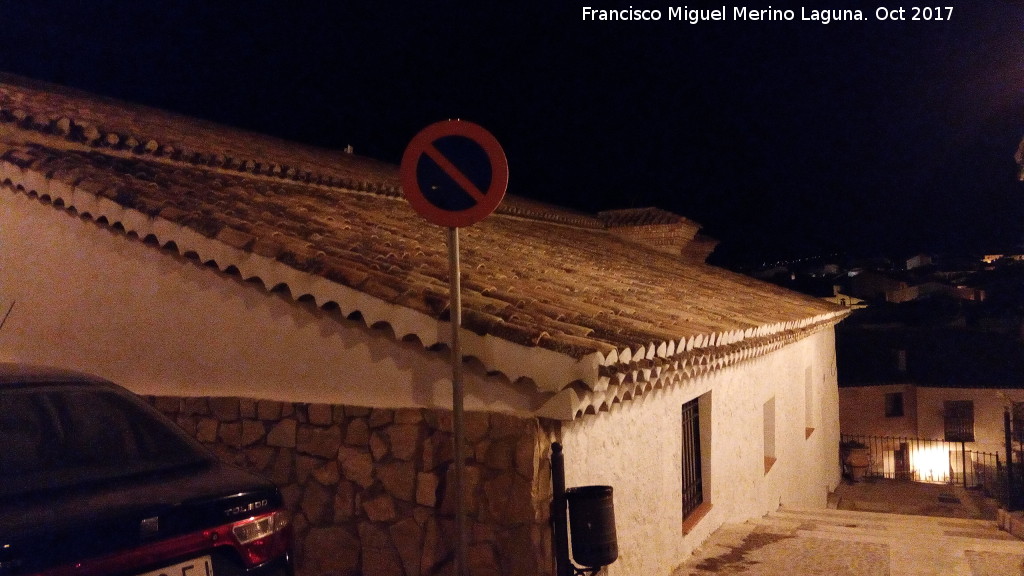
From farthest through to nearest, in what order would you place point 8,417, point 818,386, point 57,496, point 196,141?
1. point 818,386
2. point 196,141
3. point 8,417
4. point 57,496

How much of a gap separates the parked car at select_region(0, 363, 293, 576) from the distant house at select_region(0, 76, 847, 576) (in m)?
1.19

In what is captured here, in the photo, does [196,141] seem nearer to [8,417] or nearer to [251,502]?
[8,417]

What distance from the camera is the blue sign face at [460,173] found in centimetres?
343

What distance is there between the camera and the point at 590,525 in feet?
13.0

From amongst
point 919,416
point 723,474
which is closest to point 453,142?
point 723,474

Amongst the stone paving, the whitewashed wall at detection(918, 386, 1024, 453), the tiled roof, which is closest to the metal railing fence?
the whitewashed wall at detection(918, 386, 1024, 453)

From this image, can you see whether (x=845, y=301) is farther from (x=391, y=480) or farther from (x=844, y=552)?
(x=391, y=480)

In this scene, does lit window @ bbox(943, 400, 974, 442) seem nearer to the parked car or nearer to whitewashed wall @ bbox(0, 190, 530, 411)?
whitewashed wall @ bbox(0, 190, 530, 411)

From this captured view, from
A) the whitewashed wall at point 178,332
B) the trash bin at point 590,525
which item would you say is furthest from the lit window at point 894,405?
the whitewashed wall at point 178,332

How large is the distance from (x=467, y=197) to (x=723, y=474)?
5218 millimetres

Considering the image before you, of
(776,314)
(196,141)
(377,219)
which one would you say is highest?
(196,141)

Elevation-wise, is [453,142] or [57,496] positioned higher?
[453,142]

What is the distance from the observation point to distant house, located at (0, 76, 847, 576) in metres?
Answer: 3.97

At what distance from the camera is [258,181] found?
23.2 feet
